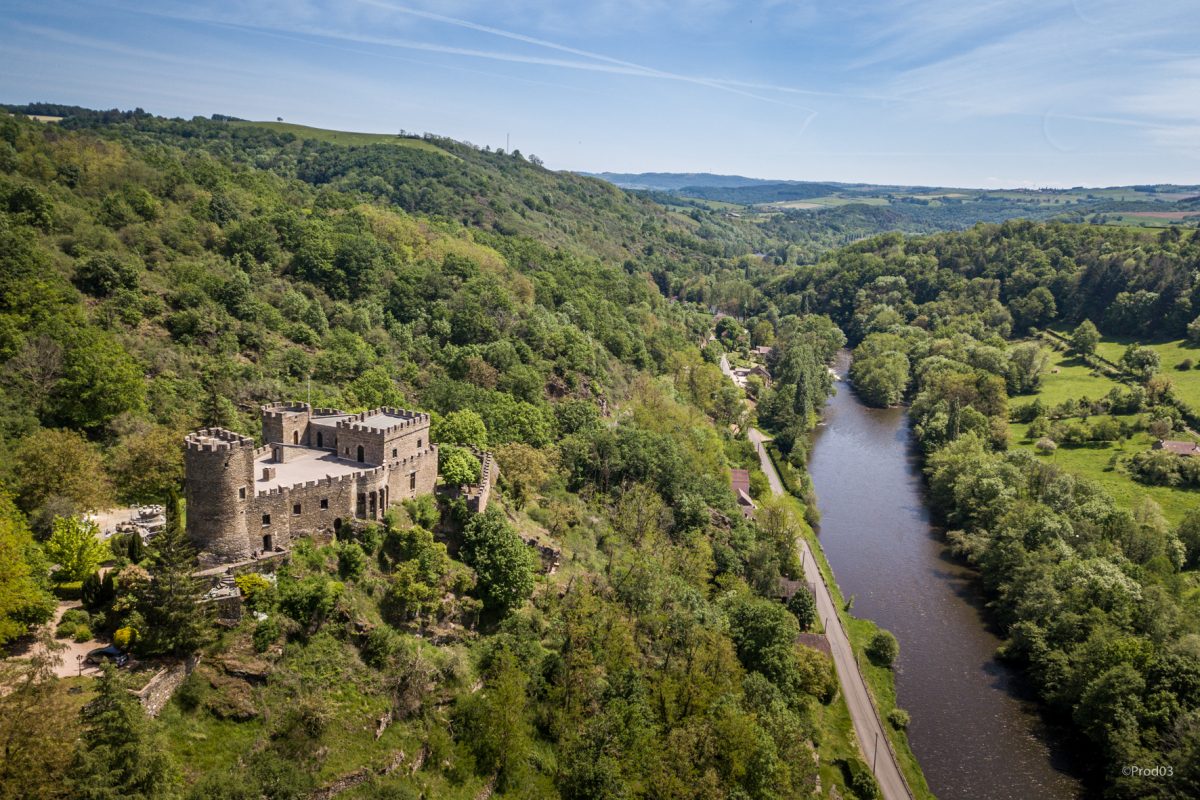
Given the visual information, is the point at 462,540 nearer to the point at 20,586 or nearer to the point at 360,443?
the point at 360,443

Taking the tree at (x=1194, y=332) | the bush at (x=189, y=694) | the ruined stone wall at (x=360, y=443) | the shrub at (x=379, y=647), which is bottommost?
the shrub at (x=379, y=647)

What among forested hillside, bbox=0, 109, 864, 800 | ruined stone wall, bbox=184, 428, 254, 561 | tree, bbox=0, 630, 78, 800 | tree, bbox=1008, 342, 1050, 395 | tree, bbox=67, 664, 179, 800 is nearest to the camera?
tree, bbox=0, 630, 78, 800

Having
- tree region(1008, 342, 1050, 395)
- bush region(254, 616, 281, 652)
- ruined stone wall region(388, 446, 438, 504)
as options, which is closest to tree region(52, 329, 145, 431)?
ruined stone wall region(388, 446, 438, 504)

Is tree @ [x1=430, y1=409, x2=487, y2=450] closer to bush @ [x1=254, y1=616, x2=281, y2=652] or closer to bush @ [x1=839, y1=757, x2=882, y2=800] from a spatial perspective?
bush @ [x1=254, y1=616, x2=281, y2=652]

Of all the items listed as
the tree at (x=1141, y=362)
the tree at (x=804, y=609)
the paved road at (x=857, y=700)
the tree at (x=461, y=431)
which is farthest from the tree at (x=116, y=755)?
the tree at (x=1141, y=362)

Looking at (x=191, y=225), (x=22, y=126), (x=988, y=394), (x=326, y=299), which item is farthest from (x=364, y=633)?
(x=988, y=394)

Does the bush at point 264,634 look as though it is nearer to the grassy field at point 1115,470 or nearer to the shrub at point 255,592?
the shrub at point 255,592

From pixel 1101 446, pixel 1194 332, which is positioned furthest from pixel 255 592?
pixel 1194 332
